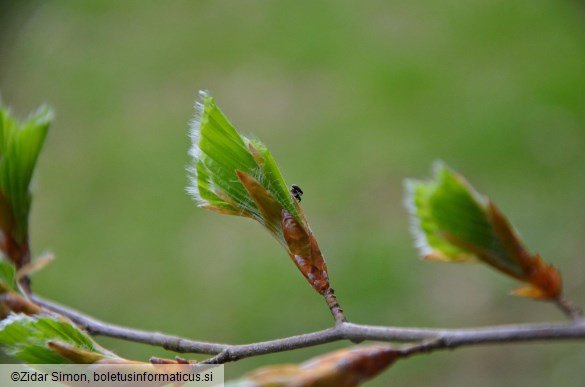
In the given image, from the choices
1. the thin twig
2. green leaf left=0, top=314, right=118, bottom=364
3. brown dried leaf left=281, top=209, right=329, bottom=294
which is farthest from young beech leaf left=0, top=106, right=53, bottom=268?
the thin twig

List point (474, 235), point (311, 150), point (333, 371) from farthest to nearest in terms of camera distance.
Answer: point (311, 150) < point (474, 235) < point (333, 371)

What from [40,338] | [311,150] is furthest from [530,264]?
[311,150]

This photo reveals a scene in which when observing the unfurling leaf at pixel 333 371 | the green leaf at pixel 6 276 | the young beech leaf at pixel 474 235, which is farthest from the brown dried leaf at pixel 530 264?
the green leaf at pixel 6 276

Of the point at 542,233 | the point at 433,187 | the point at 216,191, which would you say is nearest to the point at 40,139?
the point at 216,191

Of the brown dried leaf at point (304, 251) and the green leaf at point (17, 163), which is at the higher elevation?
the green leaf at point (17, 163)

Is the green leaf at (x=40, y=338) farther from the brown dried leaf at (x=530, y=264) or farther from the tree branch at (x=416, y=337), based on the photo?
the brown dried leaf at (x=530, y=264)

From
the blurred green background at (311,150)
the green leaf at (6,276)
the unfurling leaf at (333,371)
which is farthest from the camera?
the blurred green background at (311,150)

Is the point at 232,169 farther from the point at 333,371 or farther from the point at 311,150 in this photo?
the point at 311,150
